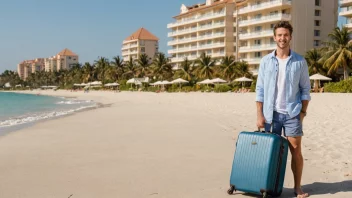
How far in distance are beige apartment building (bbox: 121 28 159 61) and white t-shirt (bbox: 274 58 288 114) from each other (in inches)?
4325

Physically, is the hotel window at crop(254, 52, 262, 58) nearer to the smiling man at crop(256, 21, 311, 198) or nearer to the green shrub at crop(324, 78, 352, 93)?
the green shrub at crop(324, 78, 352, 93)

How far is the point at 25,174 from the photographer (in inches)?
221

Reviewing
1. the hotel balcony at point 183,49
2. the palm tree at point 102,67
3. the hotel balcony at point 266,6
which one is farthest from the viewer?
the palm tree at point 102,67

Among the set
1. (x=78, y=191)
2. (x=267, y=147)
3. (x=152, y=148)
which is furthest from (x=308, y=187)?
(x=152, y=148)

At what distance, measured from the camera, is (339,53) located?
38.7m

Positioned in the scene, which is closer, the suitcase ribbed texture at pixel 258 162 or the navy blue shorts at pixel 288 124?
the suitcase ribbed texture at pixel 258 162

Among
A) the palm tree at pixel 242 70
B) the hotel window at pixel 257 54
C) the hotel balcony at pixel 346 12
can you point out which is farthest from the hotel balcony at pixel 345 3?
the palm tree at pixel 242 70

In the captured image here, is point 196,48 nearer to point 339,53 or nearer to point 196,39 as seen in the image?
point 196,39

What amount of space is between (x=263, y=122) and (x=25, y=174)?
3.67 meters

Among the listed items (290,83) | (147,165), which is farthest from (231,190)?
(147,165)

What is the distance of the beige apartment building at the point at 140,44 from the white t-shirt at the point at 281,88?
10987 cm

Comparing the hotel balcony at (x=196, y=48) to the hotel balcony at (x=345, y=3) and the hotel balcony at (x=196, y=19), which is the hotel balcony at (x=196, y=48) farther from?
the hotel balcony at (x=345, y=3)

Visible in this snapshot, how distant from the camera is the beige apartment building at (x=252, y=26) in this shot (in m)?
55.3

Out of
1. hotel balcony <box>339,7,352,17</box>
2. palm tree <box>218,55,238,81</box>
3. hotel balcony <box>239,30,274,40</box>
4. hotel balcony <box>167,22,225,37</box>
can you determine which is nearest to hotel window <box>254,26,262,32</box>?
hotel balcony <box>239,30,274,40</box>
